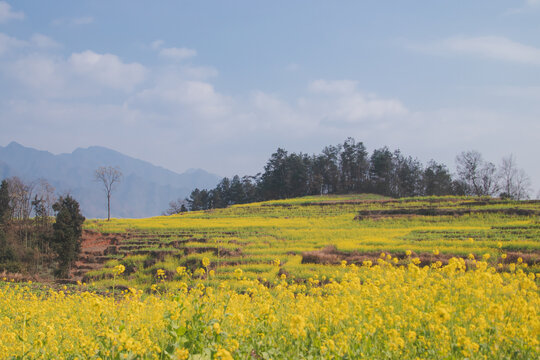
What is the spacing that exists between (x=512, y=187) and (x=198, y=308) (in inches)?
2928

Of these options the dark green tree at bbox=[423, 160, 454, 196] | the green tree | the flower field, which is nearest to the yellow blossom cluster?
the flower field

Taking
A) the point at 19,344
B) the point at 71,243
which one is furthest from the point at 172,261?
the point at 19,344

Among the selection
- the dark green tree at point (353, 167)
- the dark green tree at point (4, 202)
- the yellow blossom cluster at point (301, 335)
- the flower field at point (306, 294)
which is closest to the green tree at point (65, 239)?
the flower field at point (306, 294)

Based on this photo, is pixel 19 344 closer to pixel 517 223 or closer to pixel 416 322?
pixel 416 322

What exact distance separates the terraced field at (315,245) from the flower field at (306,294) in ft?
0.38

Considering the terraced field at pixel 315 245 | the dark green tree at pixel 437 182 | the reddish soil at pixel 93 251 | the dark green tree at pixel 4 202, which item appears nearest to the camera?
the terraced field at pixel 315 245

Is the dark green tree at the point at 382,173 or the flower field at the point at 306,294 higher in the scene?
the dark green tree at the point at 382,173

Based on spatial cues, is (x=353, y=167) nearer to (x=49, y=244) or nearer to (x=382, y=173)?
(x=382, y=173)

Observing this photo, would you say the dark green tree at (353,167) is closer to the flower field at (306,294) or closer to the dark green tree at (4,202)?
the flower field at (306,294)

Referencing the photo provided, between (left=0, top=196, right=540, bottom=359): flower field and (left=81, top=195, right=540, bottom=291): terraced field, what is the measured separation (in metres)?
0.12

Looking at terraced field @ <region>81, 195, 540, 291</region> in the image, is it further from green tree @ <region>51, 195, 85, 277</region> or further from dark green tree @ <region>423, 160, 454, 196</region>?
dark green tree @ <region>423, 160, 454, 196</region>

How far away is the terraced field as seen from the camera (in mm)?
15523

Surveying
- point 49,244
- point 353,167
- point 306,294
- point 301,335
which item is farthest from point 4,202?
point 353,167

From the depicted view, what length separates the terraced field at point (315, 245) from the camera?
15523 millimetres
